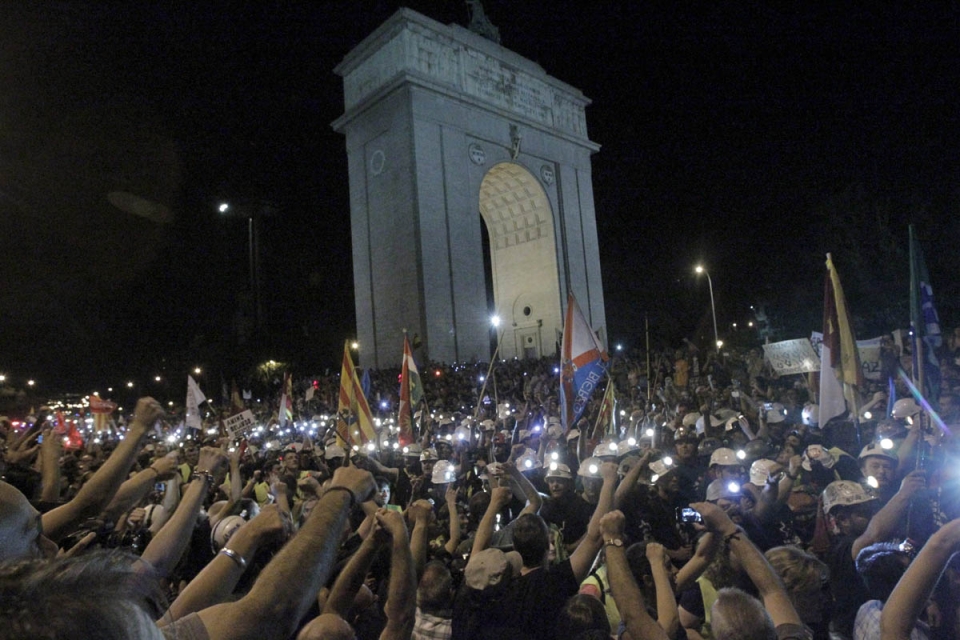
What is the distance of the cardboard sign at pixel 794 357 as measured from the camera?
41.4 ft

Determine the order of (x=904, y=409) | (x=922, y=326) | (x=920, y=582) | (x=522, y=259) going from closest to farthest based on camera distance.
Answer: (x=920, y=582)
(x=922, y=326)
(x=904, y=409)
(x=522, y=259)

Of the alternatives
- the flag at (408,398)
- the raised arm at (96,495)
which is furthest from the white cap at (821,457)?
the flag at (408,398)

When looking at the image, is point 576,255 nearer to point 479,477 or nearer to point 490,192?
point 490,192

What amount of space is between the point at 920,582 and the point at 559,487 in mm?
3338

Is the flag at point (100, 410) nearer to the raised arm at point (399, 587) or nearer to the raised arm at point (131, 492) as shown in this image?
the raised arm at point (131, 492)

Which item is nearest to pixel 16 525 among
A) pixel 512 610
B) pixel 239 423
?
pixel 512 610

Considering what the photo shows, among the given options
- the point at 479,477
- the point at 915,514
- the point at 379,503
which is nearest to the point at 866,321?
the point at 479,477

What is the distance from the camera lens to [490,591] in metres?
3.30

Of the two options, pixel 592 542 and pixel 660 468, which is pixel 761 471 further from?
pixel 592 542

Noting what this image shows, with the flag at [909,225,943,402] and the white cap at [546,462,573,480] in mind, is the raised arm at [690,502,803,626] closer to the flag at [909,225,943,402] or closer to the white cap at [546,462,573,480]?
the white cap at [546,462,573,480]

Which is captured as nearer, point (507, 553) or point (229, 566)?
point (229, 566)

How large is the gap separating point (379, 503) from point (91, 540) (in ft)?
5.05

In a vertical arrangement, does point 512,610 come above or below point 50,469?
below

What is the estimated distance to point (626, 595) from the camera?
8.73 feet
